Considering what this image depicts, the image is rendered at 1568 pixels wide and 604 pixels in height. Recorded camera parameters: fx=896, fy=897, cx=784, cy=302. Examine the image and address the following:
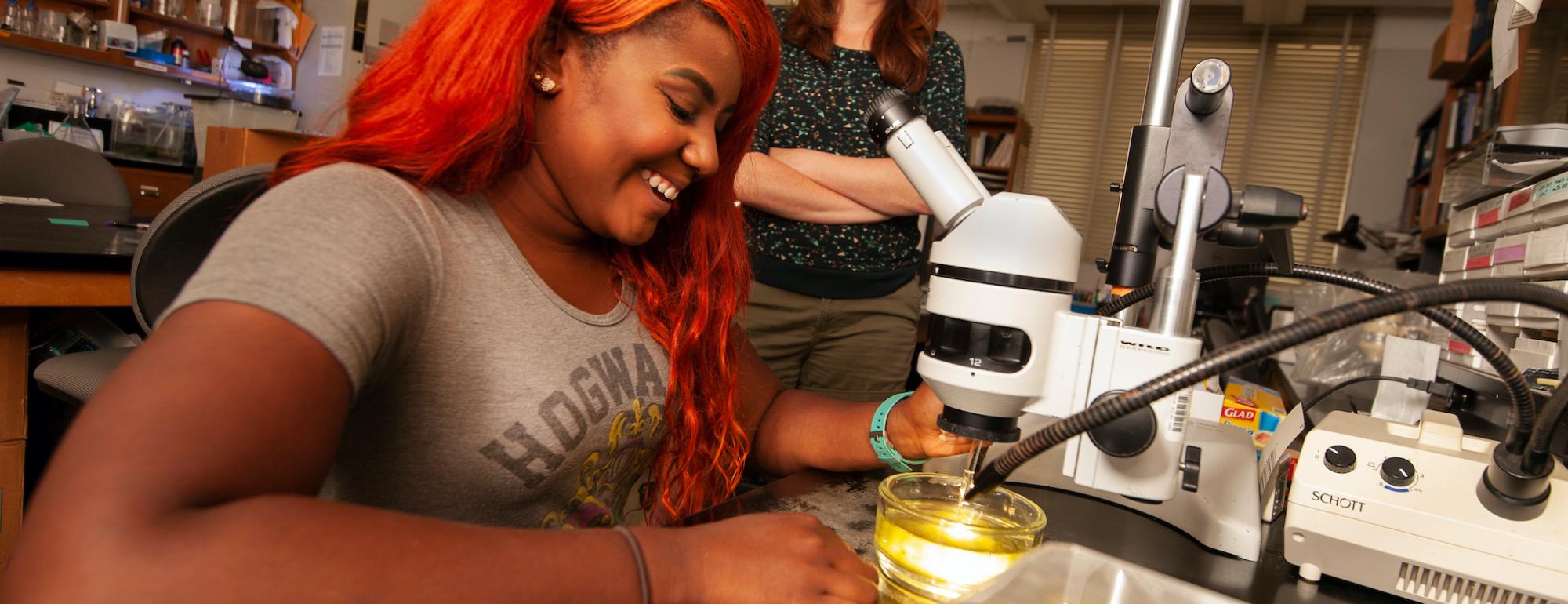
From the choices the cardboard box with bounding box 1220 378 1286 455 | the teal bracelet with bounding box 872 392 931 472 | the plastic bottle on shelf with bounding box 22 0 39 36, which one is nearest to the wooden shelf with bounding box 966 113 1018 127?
the cardboard box with bounding box 1220 378 1286 455

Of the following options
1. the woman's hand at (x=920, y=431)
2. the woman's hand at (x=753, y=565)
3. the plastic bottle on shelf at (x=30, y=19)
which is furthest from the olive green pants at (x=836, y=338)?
the plastic bottle on shelf at (x=30, y=19)

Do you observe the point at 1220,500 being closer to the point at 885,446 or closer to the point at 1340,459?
the point at 1340,459

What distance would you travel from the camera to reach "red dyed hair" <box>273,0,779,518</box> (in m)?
0.77

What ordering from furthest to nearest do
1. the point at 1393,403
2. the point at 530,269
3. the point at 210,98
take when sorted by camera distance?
the point at 210,98, the point at 1393,403, the point at 530,269

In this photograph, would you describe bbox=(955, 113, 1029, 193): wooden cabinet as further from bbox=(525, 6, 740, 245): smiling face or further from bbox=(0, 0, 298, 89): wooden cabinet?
bbox=(525, 6, 740, 245): smiling face

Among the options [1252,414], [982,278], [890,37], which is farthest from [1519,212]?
[982,278]

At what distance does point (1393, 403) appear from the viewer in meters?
1.02

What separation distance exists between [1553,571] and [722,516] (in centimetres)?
67

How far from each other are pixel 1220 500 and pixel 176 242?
147 centimetres

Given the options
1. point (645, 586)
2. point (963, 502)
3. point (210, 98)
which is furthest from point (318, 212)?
point (210, 98)

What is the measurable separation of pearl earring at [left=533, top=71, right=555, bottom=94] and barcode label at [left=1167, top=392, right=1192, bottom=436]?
0.59 m

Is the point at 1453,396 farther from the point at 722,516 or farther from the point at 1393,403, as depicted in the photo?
the point at 722,516

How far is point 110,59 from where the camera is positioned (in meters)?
4.47

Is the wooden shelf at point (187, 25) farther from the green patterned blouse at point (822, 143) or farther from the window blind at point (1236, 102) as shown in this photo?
the window blind at point (1236, 102)
